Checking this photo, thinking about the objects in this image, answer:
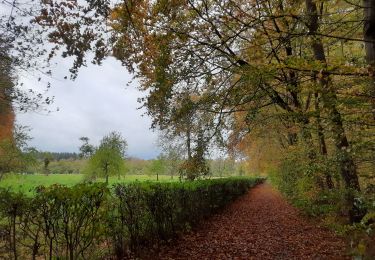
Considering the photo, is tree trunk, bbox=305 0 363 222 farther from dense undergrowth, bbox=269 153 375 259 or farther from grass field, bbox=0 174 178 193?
grass field, bbox=0 174 178 193

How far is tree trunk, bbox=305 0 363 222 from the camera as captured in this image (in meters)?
6.32

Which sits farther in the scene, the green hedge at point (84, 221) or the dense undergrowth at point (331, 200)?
the dense undergrowth at point (331, 200)

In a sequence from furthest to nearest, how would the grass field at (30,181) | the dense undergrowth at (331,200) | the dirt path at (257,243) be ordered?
1. the dirt path at (257,243)
2. the dense undergrowth at (331,200)
3. the grass field at (30,181)

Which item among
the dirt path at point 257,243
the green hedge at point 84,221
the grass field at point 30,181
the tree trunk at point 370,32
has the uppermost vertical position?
the tree trunk at point 370,32

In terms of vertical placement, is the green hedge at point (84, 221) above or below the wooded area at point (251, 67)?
below

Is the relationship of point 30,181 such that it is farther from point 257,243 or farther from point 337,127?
point 337,127

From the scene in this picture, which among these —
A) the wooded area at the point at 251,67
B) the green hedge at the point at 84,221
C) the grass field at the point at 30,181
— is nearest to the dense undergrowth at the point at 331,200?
the wooded area at the point at 251,67

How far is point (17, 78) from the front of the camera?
Result: 9930mm

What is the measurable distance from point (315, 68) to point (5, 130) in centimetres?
Result: 3763

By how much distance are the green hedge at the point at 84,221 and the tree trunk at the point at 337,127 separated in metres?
4.32

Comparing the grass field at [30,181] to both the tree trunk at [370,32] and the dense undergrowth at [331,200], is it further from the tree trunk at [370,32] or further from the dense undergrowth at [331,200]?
the tree trunk at [370,32]

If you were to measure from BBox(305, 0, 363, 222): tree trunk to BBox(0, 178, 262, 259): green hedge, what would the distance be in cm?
432

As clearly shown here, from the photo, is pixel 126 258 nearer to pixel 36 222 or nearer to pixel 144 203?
pixel 144 203

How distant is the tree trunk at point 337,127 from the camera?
249 inches
